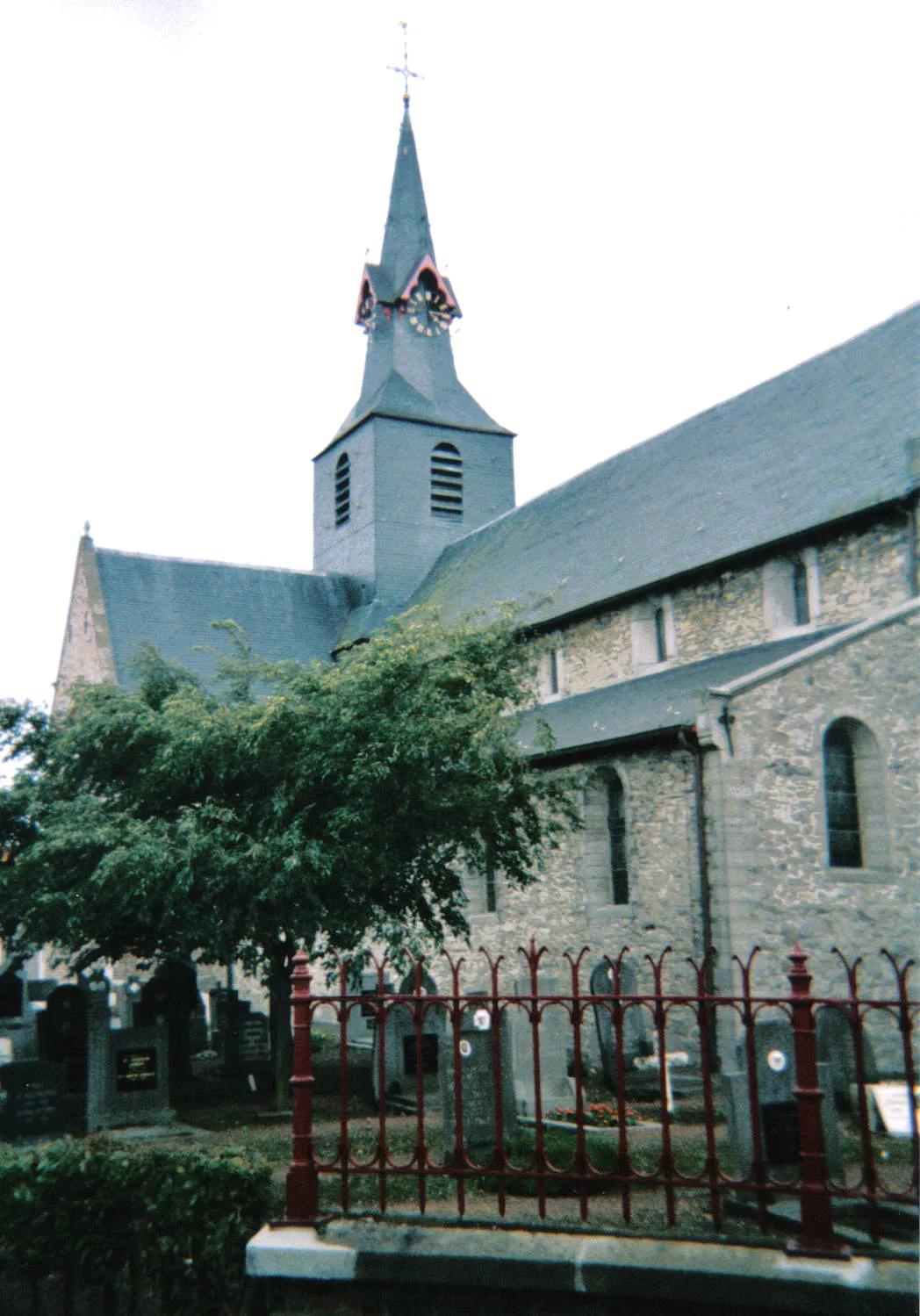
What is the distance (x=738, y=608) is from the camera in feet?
55.1

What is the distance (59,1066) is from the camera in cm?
Answer: 1085

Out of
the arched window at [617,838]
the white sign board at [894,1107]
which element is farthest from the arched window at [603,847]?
the white sign board at [894,1107]

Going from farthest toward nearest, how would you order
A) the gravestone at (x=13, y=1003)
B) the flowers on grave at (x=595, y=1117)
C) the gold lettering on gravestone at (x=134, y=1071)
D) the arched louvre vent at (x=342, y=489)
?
the arched louvre vent at (x=342, y=489), the gravestone at (x=13, y=1003), the gold lettering on gravestone at (x=134, y=1071), the flowers on grave at (x=595, y=1117)

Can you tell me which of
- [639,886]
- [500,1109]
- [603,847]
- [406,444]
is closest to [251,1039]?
[603,847]

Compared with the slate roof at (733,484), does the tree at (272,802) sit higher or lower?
lower

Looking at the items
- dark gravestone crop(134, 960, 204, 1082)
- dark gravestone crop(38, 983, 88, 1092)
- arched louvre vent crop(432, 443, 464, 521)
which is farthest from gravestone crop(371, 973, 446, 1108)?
arched louvre vent crop(432, 443, 464, 521)

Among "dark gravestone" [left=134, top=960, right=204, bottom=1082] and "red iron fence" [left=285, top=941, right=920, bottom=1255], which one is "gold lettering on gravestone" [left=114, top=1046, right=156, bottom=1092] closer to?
"red iron fence" [left=285, top=941, right=920, bottom=1255]

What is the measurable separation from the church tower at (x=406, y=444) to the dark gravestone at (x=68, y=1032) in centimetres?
1516

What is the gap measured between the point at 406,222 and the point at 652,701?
2090 centimetres

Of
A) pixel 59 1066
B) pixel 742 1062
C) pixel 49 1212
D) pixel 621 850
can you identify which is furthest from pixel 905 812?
pixel 49 1212

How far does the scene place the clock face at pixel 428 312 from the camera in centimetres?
3114

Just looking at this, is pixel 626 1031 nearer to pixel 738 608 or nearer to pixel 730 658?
pixel 730 658

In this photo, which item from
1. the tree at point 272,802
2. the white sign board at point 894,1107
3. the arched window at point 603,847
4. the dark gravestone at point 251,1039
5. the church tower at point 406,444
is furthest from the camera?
the church tower at point 406,444

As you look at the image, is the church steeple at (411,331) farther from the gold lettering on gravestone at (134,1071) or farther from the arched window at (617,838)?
the gold lettering on gravestone at (134,1071)
